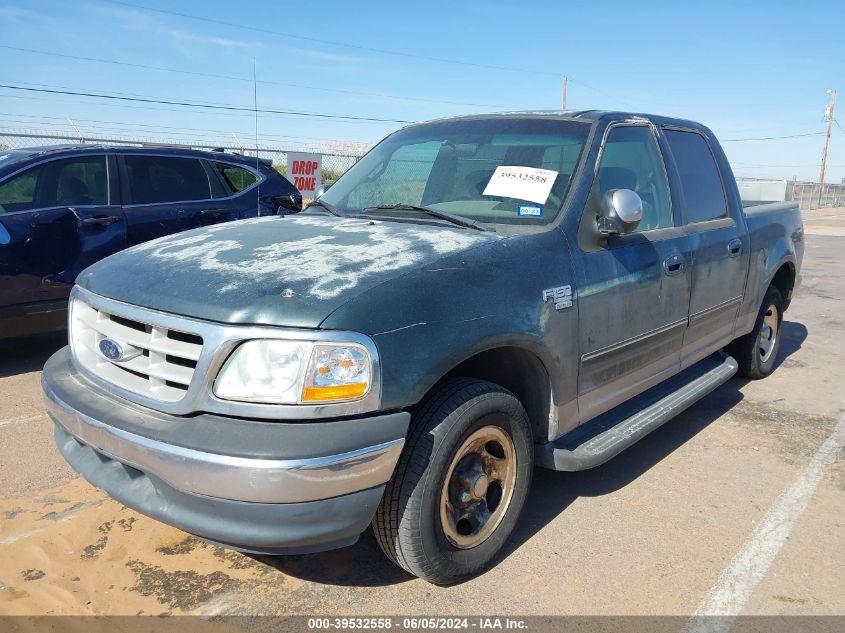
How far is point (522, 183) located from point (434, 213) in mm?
454

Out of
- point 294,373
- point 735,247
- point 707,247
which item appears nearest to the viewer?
point 294,373

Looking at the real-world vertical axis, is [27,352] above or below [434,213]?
below

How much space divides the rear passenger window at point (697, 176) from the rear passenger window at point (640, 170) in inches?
9.6

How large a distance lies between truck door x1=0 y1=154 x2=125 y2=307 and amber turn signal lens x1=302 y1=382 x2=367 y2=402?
4.22 meters

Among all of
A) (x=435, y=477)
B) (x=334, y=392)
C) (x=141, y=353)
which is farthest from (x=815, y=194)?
(x=141, y=353)

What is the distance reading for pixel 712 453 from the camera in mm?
4336

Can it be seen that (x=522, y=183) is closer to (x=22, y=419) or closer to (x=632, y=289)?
(x=632, y=289)

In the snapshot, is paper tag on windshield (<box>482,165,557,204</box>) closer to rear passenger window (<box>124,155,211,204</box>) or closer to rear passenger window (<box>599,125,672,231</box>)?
rear passenger window (<box>599,125,672,231</box>)

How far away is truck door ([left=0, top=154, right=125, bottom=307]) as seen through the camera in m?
5.47

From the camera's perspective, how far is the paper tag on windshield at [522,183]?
3.38 m

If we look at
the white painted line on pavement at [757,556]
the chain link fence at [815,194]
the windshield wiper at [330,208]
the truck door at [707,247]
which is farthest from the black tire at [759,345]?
the chain link fence at [815,194]

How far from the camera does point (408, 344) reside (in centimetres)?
245

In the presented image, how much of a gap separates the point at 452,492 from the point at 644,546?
1037 mm

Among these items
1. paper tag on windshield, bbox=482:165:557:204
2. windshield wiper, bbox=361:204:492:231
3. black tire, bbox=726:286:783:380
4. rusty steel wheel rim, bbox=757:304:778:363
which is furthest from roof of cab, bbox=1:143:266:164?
rusty steel wheel rim, bbox=757:304:778:363
